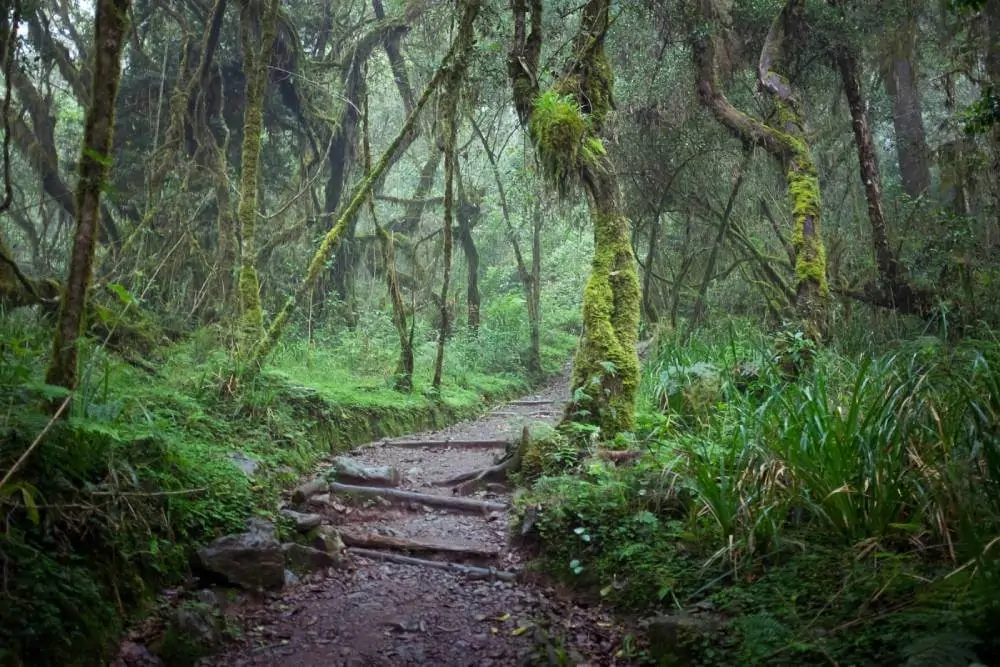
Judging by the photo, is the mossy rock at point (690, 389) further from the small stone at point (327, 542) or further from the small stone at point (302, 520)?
the small stone at point (302, 520)

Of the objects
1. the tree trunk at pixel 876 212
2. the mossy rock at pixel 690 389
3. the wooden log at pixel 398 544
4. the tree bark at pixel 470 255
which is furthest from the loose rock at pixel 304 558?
the tree bark at pixel 470 255

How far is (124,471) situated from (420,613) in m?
1.95

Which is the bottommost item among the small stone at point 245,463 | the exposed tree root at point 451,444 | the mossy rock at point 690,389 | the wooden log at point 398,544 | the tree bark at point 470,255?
the wooden log at point 398,544

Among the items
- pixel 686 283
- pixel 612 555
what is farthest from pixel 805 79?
pixel 612 555

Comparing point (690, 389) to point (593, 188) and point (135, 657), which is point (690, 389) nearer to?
point (593, 188)

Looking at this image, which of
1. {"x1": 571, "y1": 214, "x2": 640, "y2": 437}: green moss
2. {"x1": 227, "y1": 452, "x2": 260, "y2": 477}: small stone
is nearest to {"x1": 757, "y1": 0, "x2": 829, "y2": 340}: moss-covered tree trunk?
{"x1": 571, "y1": 214, "x2": 640, "y2": 437}: green moss

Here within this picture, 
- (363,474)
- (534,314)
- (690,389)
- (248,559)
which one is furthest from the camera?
(534,314)

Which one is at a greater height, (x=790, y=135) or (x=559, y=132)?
(x=790, y=135)

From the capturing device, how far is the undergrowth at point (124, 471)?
3.09 metres

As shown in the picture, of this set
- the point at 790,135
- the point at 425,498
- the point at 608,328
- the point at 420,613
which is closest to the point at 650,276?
the point at 790,135

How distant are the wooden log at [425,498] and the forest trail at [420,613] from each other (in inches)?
2.6

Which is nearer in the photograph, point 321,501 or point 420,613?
point 420,613

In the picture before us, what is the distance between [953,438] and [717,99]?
7.87m

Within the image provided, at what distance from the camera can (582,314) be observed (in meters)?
7.78
